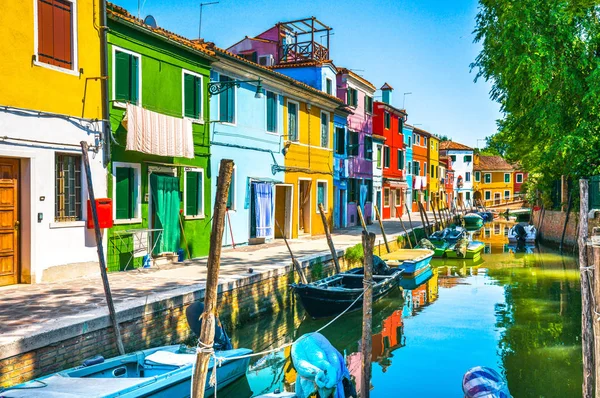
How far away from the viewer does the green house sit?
41.8 feet

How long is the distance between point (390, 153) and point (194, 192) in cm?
2467

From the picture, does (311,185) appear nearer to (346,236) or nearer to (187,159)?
(346,236)

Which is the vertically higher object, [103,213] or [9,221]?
[103,213]

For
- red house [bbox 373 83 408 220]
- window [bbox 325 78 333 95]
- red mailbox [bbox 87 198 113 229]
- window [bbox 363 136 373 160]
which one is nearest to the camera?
red mailbox [bbox 87 198 113 229]

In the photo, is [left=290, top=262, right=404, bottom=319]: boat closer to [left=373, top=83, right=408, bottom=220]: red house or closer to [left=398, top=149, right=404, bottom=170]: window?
[left=373, top=83, right=408, bottom=220]: red house

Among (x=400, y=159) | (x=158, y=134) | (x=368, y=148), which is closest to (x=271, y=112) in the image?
(x=158, y=134)

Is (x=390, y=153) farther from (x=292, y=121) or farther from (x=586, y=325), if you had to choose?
(x=586, y=325)

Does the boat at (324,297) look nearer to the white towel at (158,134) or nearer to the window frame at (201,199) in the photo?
the window frame at (201,199)

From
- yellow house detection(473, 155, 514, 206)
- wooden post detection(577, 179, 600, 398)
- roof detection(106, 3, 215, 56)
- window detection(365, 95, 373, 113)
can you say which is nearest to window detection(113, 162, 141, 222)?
roof detection(106, 3, 215, 56)

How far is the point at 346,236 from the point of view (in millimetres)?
24062

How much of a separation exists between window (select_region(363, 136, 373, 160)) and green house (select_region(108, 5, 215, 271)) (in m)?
17.4

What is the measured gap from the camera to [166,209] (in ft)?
47.3

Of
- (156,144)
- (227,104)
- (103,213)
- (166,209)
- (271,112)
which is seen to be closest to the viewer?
(103,213)

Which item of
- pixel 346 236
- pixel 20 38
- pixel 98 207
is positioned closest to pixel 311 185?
pixel 346 236
